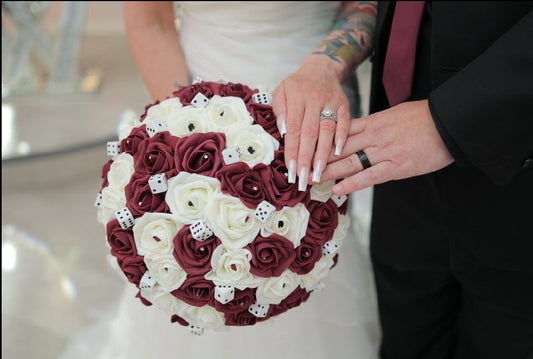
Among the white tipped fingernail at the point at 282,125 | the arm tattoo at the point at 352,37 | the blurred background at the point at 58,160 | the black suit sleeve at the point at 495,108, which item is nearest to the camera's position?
the black suit sleeve at the point at 495,108

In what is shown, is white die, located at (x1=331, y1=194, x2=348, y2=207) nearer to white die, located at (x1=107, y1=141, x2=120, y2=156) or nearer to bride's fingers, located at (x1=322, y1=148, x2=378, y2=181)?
bride's fingers, located at (x1=322, y1=148, x2=378, y2=181)

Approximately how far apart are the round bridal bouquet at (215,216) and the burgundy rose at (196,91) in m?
0.02

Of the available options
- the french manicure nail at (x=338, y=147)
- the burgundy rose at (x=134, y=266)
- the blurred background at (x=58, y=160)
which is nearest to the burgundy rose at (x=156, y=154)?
the burgundy rose at (x=134, y=266)

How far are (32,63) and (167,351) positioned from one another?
2306mm

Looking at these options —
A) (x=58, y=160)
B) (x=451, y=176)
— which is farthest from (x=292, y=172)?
(x=58, y=160)

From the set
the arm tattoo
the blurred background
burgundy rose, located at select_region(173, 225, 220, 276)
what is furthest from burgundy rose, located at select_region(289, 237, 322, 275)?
the blurred background

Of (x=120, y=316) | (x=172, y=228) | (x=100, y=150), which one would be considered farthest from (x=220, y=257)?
(x=100, y=150)

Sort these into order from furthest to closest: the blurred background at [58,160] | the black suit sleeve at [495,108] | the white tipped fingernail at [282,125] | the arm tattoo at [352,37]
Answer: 1. the blurred background at [58,160]
2. the arm tattoo at [352,37]
3. the white tipped fingernail at [282,125]
4. the black suit sleeve at [495,108]

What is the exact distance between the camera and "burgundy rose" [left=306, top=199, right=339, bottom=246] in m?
0.75

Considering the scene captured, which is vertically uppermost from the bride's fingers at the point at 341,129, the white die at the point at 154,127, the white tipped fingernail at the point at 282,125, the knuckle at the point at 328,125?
the white die at the point at 154,127

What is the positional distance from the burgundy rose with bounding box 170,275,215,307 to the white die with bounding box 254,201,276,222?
0.12 metres

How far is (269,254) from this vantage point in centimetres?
72

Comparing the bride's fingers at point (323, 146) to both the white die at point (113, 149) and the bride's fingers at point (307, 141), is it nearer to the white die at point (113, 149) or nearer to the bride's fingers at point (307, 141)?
the bride's fingers at point (307, 141)

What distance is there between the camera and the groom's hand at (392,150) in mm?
725
